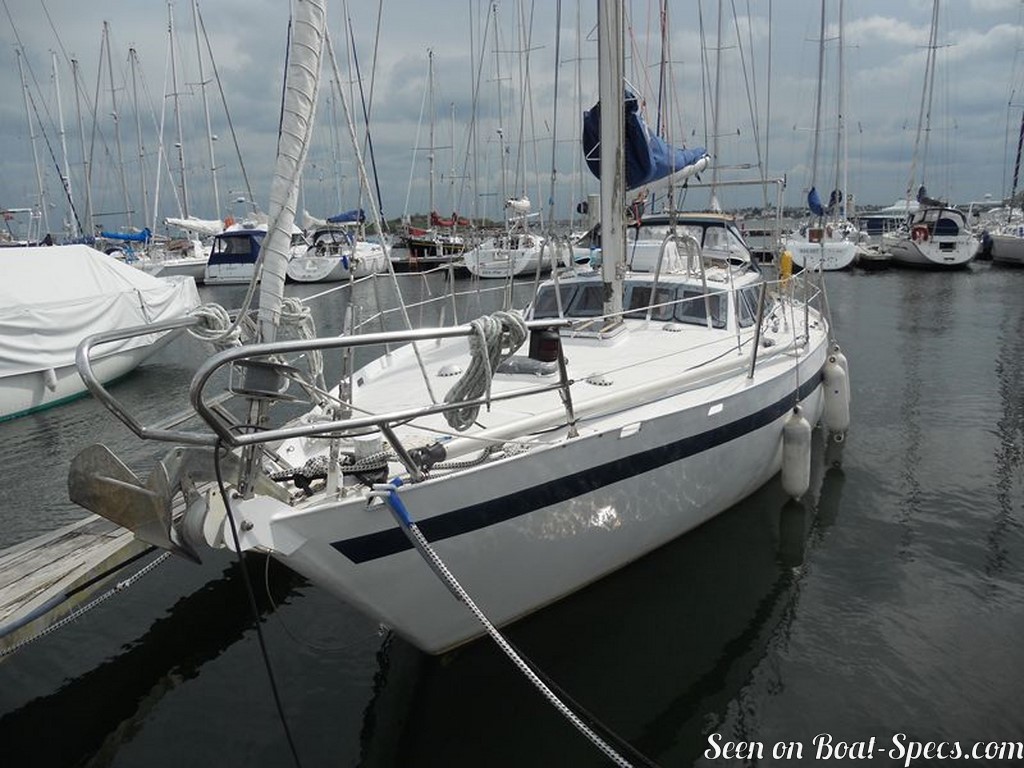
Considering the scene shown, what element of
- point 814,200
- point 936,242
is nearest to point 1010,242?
point 936,242

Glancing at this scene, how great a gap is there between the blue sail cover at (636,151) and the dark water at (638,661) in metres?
3.69

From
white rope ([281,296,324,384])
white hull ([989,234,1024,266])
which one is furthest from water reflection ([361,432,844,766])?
white hull ([989,234,1024,266])

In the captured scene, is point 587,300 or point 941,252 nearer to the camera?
point 587,300

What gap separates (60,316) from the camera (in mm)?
12766

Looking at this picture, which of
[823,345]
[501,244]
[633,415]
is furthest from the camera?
[501,244]

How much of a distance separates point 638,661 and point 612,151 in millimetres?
4801

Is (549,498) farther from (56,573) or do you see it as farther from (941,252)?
(941,252)

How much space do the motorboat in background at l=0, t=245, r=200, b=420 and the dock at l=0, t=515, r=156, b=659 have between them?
19.3 ft

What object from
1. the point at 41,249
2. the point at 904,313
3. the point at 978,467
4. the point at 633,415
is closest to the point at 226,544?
the point at 633,415

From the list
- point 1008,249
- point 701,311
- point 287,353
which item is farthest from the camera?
point 1008,249

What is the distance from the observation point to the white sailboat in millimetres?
3566

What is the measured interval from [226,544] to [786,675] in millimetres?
3798

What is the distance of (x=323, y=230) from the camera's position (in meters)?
40.9

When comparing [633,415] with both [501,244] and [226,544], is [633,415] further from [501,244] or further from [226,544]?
[501,244]
